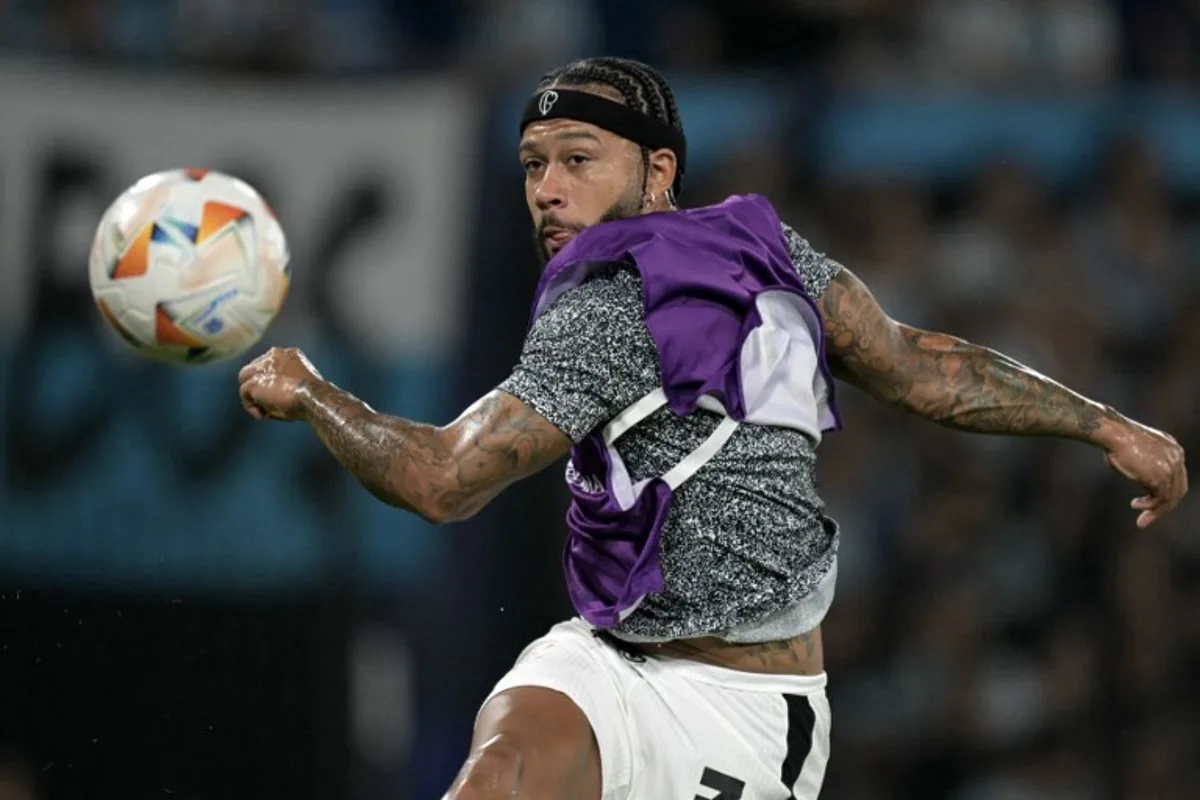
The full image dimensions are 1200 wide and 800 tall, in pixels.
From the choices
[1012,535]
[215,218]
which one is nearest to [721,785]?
[215,218]

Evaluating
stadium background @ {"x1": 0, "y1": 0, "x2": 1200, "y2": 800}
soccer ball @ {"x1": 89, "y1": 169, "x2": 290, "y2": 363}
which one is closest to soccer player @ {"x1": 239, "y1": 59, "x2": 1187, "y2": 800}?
soccer ball @ {"x1": 89, "y1": 169, "x2": 290, "y2": 363}

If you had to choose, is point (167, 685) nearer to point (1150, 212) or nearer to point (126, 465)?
point (126, 465)

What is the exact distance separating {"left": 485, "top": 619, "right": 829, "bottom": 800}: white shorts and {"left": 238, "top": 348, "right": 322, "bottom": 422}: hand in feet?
2.41

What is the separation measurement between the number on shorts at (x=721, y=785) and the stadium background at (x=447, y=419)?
292cm

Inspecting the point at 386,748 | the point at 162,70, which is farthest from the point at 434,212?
the point at 386,748

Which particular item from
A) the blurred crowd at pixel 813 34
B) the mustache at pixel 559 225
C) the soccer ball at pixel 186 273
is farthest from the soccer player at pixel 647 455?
the blurred crowd at pixel 813 34

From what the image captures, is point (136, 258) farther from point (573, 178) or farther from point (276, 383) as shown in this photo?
point (573, 178)

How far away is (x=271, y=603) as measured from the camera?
660cm

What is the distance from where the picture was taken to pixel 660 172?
13.5ft

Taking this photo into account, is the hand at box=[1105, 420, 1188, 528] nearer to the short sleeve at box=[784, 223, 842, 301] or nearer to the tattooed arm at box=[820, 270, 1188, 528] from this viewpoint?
the tattooed arm at box=[820, 270, 1188, 528]

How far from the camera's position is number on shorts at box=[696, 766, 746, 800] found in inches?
148

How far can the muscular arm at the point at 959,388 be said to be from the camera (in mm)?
4223

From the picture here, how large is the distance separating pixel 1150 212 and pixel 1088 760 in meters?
2.13

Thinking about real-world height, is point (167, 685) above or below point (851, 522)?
below
